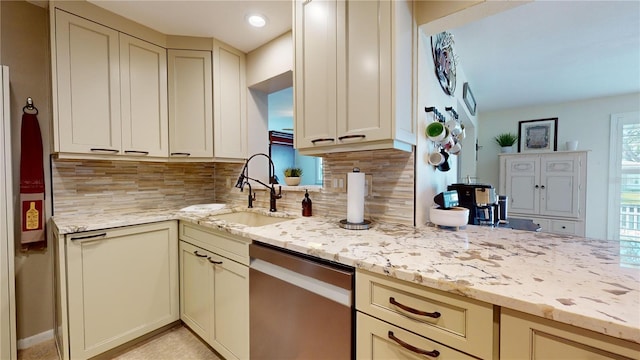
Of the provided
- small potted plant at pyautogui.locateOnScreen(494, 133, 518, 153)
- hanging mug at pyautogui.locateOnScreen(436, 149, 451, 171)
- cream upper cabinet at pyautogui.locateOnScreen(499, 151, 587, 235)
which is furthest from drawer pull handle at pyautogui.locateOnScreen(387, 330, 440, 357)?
small potted plant at pyautogui.locateOnScreen(494, 133, 518, 153)

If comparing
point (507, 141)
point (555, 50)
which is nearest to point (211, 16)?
point (555, 50)

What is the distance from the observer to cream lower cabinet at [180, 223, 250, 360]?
1413mm

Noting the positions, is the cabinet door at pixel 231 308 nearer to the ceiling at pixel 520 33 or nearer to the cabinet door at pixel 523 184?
the ceiling at pixel 520 33

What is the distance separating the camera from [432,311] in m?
0.77

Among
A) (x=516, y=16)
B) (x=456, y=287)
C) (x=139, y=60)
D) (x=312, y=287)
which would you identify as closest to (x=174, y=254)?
(x=312, y=287)

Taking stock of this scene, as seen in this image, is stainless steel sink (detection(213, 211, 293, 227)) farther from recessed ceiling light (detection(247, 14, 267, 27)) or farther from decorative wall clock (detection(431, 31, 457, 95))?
decorative wall clock (detection(431, 31, 457, 95))

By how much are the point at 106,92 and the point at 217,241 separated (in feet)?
4.50

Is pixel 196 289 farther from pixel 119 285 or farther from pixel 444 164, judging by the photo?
pixel 444 164

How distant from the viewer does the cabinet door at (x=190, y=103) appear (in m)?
2.11

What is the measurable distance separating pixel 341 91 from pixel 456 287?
1030 millimetres

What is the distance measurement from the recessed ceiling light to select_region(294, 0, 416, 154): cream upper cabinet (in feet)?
1.46

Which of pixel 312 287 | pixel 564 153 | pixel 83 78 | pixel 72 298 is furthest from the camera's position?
pixel 564 153

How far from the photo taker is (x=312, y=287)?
1061 millimetres

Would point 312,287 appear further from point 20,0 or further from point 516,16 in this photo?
point 20,0
